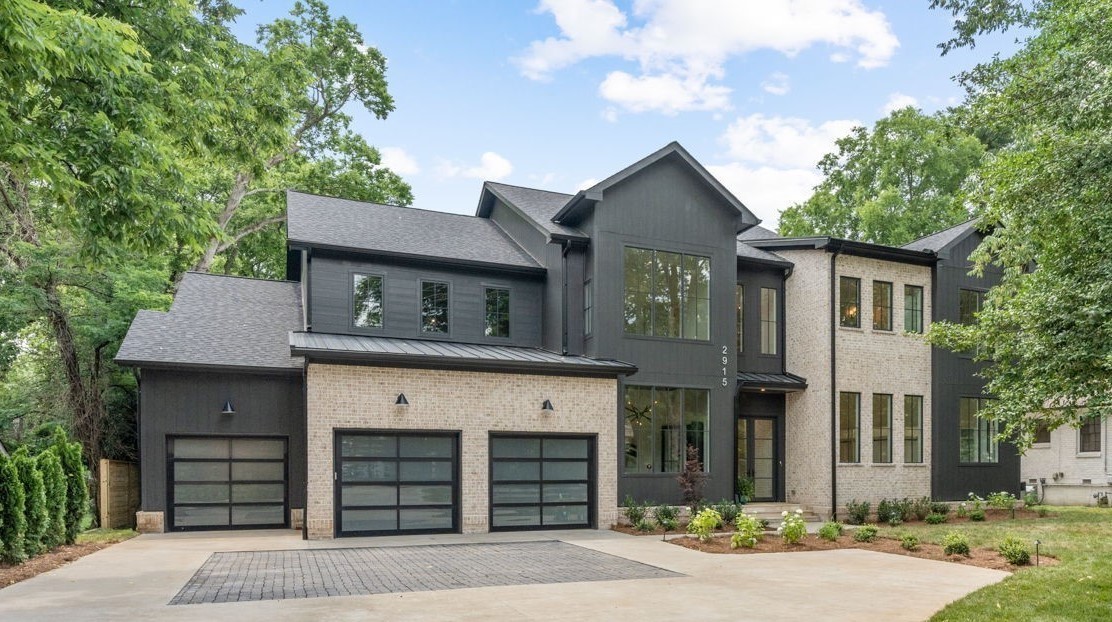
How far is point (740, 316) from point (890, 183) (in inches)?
822

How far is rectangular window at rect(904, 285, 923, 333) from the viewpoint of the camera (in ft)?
67.4

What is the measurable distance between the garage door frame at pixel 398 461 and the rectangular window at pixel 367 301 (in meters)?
3.46

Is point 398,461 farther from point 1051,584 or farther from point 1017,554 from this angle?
point 1051,584

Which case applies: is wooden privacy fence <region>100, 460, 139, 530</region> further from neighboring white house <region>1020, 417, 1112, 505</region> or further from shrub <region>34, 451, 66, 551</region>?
neighboring white house <region>1020, 417, 1112, 505</region>

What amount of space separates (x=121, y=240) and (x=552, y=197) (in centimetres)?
1277

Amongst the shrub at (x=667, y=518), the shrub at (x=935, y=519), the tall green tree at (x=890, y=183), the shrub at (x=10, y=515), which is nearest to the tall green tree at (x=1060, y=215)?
the shrub at (x=667, y=518)

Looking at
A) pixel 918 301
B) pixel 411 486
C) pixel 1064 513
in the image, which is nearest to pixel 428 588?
pixel 411 486

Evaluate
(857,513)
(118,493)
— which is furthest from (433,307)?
(857,513)

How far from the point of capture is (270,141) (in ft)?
46.0

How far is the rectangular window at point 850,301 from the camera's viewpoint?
19.7m

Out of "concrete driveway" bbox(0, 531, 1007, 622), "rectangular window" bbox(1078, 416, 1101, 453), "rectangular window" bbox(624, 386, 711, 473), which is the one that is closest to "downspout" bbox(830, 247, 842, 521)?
"rectangular window" bbox(624, 386, 711, 473)

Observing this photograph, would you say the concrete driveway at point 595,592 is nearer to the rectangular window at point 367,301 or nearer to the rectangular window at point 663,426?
the rectangular window at point 663,426

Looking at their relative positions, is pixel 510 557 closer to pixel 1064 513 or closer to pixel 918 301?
pixel 918 301

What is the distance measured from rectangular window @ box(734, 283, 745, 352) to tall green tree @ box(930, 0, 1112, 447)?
760cm
